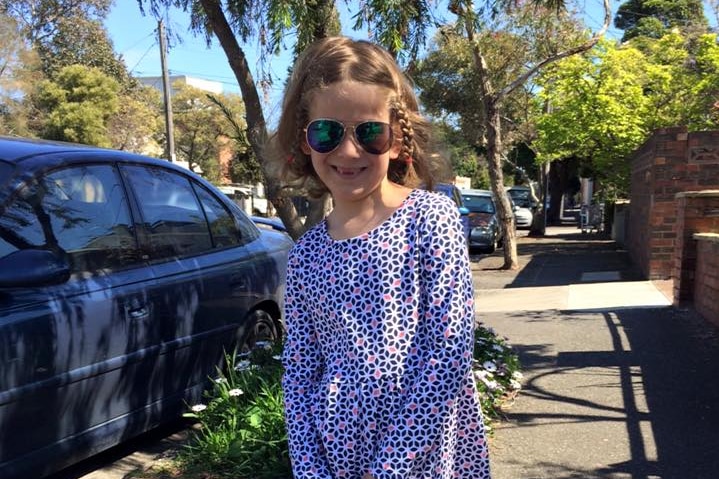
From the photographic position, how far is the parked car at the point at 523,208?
26.6 metres

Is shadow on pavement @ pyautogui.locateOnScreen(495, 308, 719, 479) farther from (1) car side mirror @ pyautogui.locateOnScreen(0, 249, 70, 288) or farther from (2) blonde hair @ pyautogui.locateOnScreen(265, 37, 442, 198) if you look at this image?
(1) car side mirror @ pyautogui.locateOnScreen(0, 249, 70, 288)

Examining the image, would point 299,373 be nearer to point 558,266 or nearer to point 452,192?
point 452,192

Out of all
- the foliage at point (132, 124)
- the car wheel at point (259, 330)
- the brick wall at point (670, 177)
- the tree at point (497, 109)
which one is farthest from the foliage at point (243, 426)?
the foliage at point (132, 124)

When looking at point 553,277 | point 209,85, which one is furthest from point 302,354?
point 209,85

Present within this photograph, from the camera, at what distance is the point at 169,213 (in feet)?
13.8

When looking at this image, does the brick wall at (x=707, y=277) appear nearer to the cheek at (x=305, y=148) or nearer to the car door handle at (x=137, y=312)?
the car door handle at (x=137, y=312)

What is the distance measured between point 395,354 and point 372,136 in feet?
1.84

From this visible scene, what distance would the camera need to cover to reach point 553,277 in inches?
451

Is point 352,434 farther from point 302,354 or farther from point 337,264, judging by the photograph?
point 337,264

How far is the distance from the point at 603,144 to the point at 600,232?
8.93 metres

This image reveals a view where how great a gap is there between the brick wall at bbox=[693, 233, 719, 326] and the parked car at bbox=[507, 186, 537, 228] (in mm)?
17646

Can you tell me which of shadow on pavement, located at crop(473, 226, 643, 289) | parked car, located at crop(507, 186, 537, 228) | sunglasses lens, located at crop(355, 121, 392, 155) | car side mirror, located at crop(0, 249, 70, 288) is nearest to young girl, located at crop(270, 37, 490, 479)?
sunglasses lens, located at crop(355, 121, 392, 155)

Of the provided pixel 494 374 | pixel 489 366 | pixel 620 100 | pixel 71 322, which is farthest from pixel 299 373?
pixel 620 100

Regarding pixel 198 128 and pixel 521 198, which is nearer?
pixel 521 198
